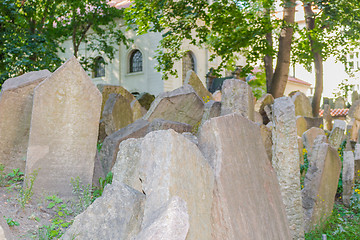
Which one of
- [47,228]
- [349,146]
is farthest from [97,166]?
[349,146]

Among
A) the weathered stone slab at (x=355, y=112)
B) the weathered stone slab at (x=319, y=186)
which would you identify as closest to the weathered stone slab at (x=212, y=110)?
the weathered stone slab at (x=319, y=186)

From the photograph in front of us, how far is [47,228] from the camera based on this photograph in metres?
3.61

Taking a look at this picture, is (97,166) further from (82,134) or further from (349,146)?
(349,146)

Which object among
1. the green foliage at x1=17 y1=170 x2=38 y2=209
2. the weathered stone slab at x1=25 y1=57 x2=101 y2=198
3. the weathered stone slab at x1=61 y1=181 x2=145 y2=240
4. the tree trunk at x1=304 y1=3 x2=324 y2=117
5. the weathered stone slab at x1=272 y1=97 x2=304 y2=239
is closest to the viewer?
the weathered stone slab at x1=61 y1=181 x2=145 y2=240

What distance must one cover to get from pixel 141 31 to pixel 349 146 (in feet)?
18.9

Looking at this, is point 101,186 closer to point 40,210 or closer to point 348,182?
point 40,210

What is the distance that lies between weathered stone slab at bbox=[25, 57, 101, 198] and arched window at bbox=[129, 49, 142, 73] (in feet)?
78.4

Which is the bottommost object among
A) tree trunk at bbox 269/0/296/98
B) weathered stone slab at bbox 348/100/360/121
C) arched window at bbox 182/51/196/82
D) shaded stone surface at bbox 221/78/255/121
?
weathered stone slab at bbox 348/100/360/121

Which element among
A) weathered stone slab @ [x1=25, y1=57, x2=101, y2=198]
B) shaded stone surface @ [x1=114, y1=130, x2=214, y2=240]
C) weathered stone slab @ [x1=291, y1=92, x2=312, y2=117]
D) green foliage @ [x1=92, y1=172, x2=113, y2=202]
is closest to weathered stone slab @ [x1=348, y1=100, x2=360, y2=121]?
weathered stone slab @ [x1=291, y1=92, x2=312, y2=117]

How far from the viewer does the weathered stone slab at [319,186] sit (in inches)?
215

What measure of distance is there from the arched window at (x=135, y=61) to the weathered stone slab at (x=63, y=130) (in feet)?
78.4

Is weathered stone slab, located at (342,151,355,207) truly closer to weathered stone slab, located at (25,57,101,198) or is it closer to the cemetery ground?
the cemetery ground

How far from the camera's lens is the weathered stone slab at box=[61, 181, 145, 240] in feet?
9.30

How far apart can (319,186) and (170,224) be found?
12.5ft
